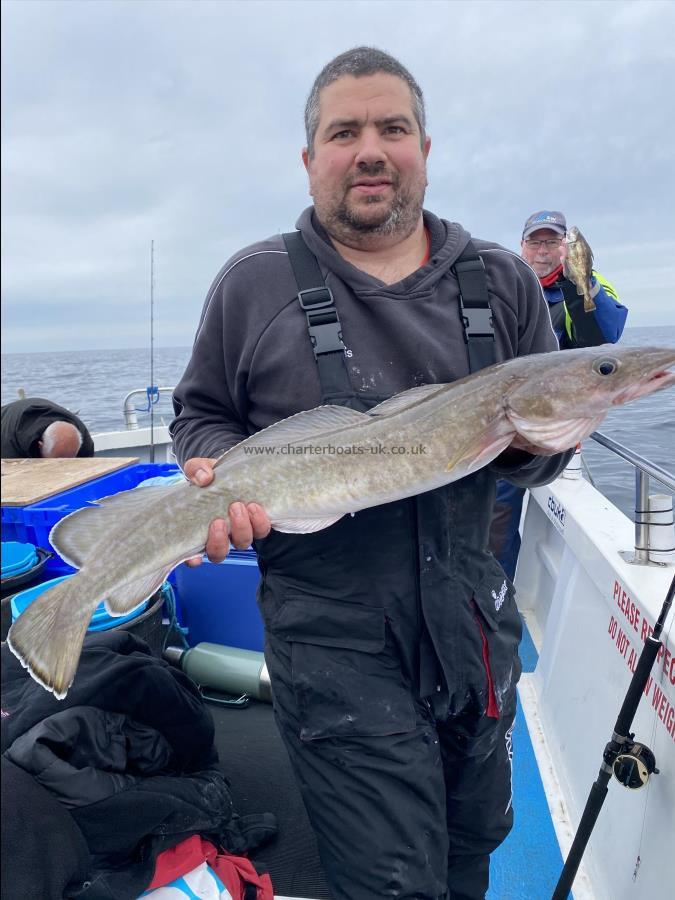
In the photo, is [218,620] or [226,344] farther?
[218,620]

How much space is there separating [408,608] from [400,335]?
0.99m

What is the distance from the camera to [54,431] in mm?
5957

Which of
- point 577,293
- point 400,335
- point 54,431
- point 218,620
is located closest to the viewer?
point 400,335

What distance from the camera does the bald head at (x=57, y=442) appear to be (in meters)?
5.95

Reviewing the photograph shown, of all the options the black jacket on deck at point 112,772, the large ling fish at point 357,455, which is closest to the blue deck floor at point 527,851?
the black jacket on deck at point 112,772

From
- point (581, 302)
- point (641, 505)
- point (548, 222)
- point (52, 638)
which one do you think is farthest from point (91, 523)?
point (548, 222)

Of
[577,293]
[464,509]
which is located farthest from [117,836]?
[577,293]

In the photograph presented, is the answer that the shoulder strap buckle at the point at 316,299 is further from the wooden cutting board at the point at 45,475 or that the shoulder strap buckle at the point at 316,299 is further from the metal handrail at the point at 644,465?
the wooden cutting board at the point at 45,475

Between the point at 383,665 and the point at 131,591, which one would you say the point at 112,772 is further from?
the point at 383,665

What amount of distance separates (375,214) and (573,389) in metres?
1.00

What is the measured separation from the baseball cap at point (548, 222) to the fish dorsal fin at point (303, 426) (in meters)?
4.52

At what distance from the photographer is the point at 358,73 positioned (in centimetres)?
249

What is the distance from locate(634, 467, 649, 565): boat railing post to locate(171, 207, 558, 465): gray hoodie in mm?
995

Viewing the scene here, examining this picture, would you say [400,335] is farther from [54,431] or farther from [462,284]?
[54,431]
